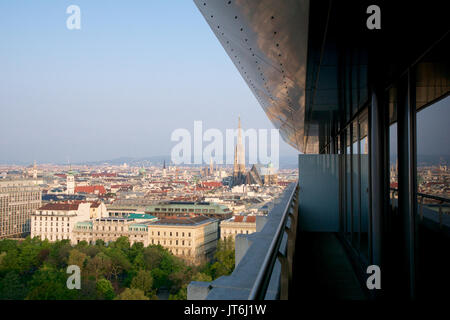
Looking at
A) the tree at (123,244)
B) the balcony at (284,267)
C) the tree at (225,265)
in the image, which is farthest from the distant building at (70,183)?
the balcony at (284,267)

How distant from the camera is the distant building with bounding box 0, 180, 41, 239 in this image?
40.8 meters

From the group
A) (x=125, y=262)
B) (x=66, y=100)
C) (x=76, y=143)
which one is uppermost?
(x=66, y=100)

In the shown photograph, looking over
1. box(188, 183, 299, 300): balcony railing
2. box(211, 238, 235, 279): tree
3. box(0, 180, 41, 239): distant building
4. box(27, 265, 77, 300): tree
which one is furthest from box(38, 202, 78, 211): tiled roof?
box(188, 183, 299, 300): balcony railing

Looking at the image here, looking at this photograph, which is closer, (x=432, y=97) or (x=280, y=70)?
(x=432, y=97)

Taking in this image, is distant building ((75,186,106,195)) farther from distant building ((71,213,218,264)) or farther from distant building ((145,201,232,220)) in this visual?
distant building ((71,213,218,264))

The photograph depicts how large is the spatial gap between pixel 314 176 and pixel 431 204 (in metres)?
5.06

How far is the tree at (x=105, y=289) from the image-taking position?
35.1 m

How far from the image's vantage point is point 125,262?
136 feet

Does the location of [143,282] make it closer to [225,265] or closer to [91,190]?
[225,265]

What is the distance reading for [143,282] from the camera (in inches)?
1407

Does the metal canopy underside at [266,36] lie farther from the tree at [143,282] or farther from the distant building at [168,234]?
the distant building at [168,234]

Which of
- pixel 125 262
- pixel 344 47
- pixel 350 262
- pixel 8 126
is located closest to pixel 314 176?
pixel 350 262

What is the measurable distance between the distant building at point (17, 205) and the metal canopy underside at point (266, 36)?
41586 millimetres
